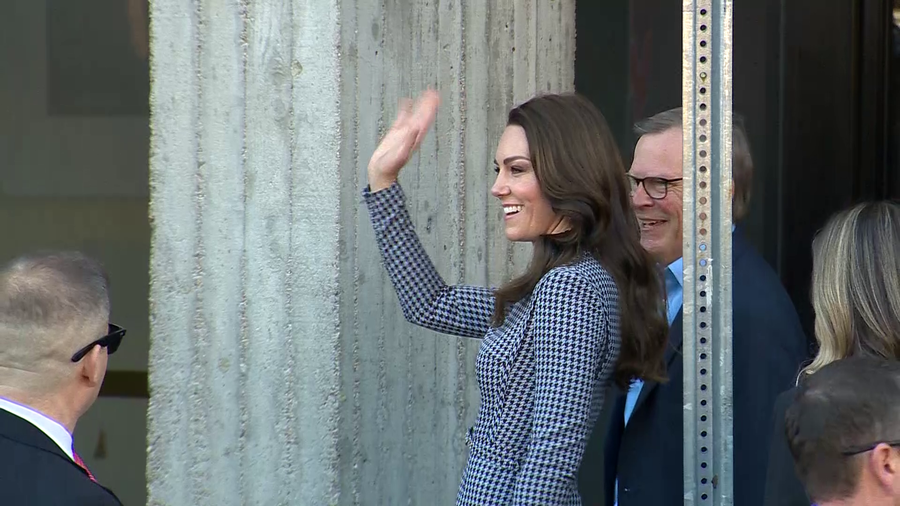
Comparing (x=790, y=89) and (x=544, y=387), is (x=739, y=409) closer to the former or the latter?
(x=544, y=387)

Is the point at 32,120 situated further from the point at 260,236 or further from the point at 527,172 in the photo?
the point at 527,172

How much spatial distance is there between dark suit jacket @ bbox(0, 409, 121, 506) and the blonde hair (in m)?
1.29

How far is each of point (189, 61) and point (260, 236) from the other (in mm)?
463

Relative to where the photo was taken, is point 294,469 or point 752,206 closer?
point 294,469

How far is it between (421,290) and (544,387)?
51 centimetres

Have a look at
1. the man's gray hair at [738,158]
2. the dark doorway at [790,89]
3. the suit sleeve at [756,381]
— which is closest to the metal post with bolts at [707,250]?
the suit sleeve at [756,381]

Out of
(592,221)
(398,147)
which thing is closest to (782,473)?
(592,221)

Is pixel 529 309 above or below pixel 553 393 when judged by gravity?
above

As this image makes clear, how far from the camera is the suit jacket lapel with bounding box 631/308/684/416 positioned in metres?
2.75

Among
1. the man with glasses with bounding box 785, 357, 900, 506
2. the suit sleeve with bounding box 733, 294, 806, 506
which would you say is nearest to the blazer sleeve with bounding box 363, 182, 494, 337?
the suit sleeve with bounding box 733, 294, 806, 506

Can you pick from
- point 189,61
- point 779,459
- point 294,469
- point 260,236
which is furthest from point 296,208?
point 779,459

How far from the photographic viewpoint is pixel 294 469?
2.93m

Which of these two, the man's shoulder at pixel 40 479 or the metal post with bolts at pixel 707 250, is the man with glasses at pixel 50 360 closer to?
the man's shoulder at pixel 40 479

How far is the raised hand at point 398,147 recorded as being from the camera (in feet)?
8.61
